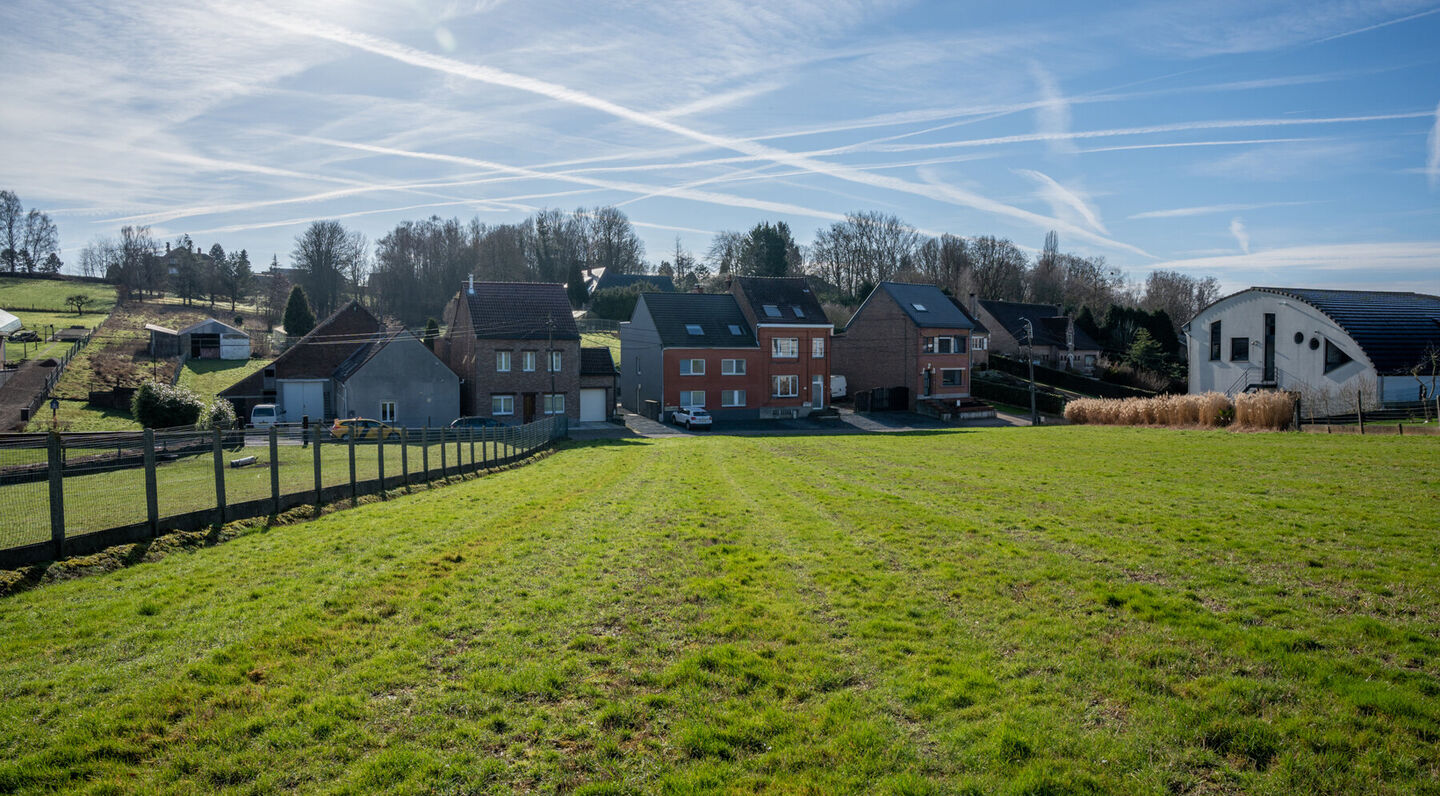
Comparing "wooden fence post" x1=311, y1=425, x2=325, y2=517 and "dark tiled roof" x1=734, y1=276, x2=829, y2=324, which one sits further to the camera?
"dark tiled roof" x1=734, y1=276, x2=829, y2=324

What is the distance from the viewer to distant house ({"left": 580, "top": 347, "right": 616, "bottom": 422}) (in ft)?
162

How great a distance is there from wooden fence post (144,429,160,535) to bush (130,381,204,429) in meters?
33.7

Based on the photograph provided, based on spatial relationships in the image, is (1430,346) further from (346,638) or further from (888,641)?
(346,638)

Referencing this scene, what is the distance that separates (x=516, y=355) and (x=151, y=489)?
122 ft

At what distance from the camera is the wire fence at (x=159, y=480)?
319 inches

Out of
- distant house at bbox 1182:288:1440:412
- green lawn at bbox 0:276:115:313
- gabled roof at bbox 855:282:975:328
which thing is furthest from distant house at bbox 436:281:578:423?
green lawn at bbox 0:276:115:313

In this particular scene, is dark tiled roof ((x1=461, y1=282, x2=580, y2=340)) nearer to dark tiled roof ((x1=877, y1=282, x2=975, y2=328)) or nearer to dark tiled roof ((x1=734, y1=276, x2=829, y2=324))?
dark tiled roof ((x1=734, y1=276, x2=829, y2=324))

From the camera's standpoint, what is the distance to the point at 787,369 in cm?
5278

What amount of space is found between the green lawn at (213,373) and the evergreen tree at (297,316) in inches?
227

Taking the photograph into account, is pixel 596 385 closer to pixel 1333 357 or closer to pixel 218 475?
pixel 218 475

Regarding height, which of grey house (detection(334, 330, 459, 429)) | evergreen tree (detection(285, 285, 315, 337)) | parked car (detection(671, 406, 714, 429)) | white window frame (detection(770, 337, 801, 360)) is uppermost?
evergreen tree (detection(285, 285, 315, 337))

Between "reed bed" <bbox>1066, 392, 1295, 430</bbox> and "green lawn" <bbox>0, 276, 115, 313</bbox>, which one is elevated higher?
"green lawn" <bbox>0, 276, 115, 313</bbox>

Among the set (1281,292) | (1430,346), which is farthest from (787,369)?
(1430,346)

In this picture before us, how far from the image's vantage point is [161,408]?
1522 inches
